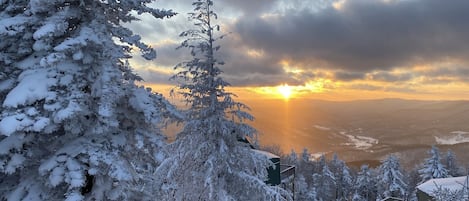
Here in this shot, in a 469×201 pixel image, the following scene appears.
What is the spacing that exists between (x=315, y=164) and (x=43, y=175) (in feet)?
291

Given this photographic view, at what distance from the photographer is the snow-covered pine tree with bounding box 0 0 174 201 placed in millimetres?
6492

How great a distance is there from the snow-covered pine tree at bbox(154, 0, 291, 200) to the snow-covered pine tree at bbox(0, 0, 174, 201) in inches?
195

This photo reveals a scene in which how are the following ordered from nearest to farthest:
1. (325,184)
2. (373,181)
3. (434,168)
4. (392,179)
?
1. (392,179)
2. (434,168)
3. (373,181)
4. (325,184)

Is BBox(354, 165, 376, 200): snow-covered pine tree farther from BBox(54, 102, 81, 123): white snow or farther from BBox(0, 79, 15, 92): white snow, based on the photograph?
BBox(0, 79, 15, 92): white snow

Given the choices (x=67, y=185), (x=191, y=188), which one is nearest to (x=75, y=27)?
(x=67, y=185)

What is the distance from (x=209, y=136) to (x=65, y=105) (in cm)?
668

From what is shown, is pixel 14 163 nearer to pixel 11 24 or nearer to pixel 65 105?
pixel 65 105

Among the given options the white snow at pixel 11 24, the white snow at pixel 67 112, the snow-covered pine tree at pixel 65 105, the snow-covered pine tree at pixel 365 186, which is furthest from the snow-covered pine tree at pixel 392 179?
the white snow at pixel 11 24

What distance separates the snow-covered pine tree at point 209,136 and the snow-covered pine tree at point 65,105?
495 cm

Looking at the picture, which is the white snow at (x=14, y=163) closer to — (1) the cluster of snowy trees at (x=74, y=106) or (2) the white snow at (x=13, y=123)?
(1) the cluster of snowy trees at (x=74, y=106)

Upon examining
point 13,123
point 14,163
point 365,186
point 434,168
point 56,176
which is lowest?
point 365,186

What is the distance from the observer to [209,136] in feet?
41.8

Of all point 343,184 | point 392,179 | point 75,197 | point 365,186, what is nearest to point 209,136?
point 75,197

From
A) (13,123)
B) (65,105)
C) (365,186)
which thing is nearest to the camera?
(13,123)
